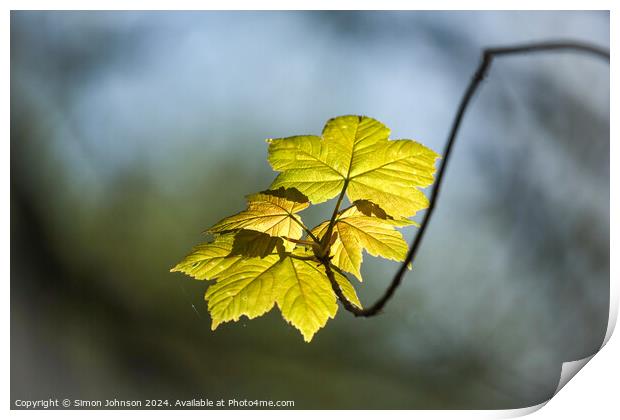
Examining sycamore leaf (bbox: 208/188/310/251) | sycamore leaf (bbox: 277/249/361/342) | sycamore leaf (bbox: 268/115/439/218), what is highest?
sycamore leaf (bbox: 268/115/439/218)

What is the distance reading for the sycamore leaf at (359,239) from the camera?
28 centimetres

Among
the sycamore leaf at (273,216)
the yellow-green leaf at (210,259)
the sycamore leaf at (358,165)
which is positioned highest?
the sycamore leaf at (358,165)

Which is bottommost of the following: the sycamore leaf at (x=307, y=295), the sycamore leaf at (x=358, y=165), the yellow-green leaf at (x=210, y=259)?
the sycamore leaf at (x=307, y=295)

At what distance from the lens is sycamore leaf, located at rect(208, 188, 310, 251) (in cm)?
28

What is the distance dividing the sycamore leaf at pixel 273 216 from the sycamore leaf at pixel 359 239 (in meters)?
0.02

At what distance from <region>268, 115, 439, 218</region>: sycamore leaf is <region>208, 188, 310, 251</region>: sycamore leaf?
0.01 m

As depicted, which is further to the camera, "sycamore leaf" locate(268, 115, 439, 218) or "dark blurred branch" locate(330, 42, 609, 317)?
"sycamore leaf" locate(268, 115, 439, 218)

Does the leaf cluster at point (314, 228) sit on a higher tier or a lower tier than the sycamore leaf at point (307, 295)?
higher

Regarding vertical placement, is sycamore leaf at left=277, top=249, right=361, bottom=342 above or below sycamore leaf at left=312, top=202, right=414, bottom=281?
below

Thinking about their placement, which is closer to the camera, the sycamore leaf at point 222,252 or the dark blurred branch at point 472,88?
the dark blurred branch at point 472,88

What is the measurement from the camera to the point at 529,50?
0.15 metres

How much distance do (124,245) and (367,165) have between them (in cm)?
92

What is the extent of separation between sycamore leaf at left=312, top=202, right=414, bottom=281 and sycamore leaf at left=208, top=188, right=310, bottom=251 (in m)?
0.02

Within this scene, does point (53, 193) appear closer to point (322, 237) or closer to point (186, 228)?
point (186, 228)
